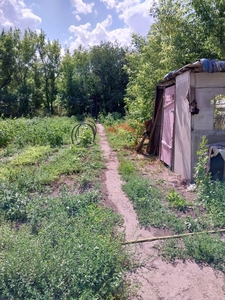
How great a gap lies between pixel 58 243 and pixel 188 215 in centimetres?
223

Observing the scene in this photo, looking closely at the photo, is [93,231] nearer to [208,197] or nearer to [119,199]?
[119,199]

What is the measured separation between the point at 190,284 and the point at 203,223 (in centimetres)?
124

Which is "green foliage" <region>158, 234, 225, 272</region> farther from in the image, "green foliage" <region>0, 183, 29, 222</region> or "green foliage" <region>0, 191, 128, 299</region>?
"green foliage" <region>0, 183, 29, 222</region>

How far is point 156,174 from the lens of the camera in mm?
6305

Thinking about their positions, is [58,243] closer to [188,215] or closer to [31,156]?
[188,215]

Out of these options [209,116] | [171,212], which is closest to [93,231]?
[171,212]

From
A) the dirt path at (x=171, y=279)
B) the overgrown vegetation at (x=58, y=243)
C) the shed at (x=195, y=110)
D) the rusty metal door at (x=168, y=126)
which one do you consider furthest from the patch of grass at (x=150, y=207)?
the rusty metal door at (x=168, y=126)

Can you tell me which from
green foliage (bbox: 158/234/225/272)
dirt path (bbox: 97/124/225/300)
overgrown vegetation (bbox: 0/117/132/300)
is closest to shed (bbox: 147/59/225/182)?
overgrown vegetation (bbox: 0/117/132/300)

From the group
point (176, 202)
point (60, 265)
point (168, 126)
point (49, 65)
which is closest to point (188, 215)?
point (176, 202)

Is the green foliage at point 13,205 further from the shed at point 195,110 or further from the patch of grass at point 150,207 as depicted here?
the shed at point 195,110

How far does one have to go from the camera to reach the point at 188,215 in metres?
4.03

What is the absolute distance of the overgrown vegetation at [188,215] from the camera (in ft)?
9.97

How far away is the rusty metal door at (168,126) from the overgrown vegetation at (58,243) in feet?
7.45

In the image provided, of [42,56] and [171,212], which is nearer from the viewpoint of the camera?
[171,212]
